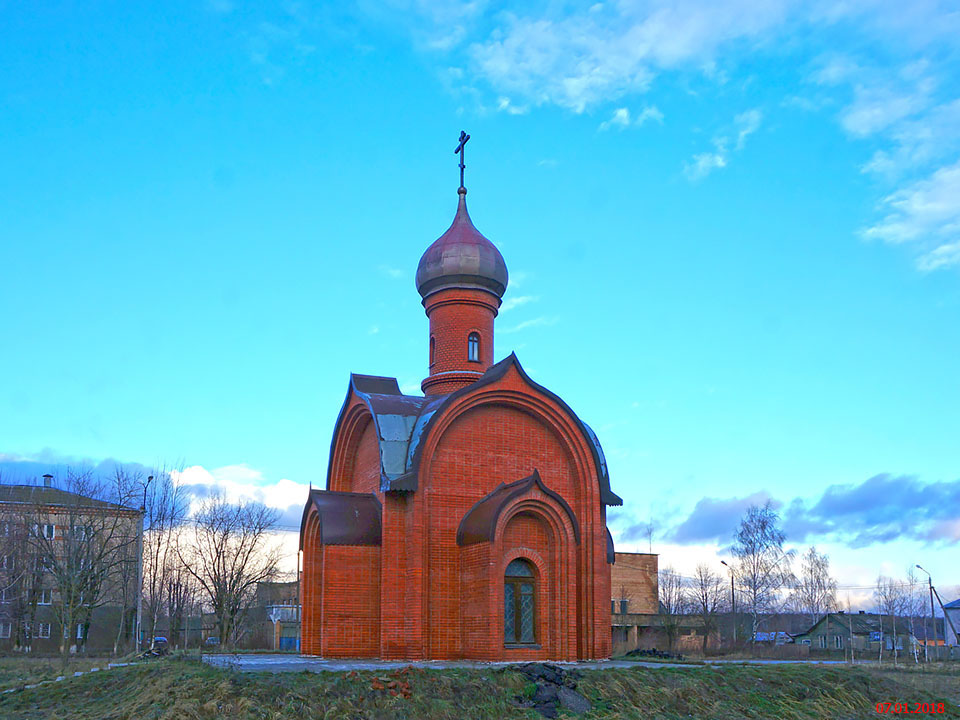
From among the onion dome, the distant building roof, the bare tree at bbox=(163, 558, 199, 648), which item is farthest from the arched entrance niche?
the bare tree at bbox=(163, 558, 199, 648)

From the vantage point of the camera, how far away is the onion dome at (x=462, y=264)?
69.3ft

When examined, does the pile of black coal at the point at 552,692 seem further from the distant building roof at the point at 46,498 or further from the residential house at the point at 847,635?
the residential house at the point at 847,635

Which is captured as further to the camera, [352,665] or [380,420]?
[380,420]

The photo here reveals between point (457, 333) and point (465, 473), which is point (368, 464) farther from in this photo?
point (457, 333)

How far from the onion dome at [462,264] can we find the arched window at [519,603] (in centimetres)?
685

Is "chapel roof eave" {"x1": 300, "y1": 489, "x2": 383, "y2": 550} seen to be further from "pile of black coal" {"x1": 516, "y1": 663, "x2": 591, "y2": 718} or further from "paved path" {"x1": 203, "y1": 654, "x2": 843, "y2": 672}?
"pile of black coal" {"x1": 516, "y1": 663, "x2": 591, "y2": 718}

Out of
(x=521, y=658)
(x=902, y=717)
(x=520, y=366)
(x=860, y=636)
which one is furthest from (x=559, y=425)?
(x=860, y=636)

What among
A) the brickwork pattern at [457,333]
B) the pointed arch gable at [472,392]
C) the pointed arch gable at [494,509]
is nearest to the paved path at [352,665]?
the pointed arch gable at [494,509]

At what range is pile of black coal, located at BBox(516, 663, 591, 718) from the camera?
1225 centimetres

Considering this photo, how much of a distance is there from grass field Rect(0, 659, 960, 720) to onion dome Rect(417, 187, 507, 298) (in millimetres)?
9780

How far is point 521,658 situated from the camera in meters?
16.5

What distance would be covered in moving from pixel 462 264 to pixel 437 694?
36.4 ft

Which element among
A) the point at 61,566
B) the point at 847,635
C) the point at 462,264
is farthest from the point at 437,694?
the point at 847,635

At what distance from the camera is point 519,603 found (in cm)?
1719
